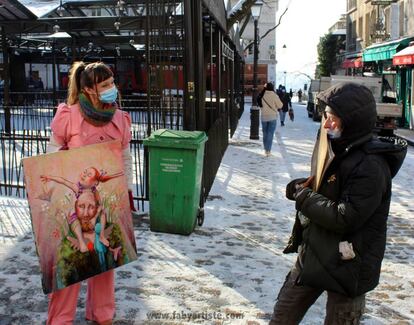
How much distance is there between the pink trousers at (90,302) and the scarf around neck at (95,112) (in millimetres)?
1078

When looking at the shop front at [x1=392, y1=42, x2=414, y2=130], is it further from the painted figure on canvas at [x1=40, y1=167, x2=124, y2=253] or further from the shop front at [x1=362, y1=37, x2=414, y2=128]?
the painted figure on canvas at [x1=40, y1=167, x2=124, y2=253]

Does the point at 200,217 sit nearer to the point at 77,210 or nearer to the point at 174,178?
the point at 174,178

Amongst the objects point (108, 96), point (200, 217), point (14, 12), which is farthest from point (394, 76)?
point (108, 96)

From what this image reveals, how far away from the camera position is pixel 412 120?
20.9 meters

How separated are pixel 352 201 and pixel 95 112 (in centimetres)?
189

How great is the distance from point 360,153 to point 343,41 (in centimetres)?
5262

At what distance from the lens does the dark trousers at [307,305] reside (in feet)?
8.98

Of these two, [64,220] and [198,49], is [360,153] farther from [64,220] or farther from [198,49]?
[198,49]

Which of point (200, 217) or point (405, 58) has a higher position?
point (405, 58)

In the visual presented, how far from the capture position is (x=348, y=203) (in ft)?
8.55

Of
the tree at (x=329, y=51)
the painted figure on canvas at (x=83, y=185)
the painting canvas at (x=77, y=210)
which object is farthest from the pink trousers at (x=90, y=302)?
the tree at (x=329, y=51)

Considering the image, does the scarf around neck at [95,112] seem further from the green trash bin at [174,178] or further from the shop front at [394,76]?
the shop front at [394,76]

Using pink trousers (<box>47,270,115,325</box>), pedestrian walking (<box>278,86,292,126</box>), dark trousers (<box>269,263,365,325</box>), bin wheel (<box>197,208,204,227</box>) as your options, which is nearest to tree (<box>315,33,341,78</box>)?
pedestrian walking (<box>278,86,292,126</box>)

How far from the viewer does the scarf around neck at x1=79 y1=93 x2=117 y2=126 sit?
361 centimetres
